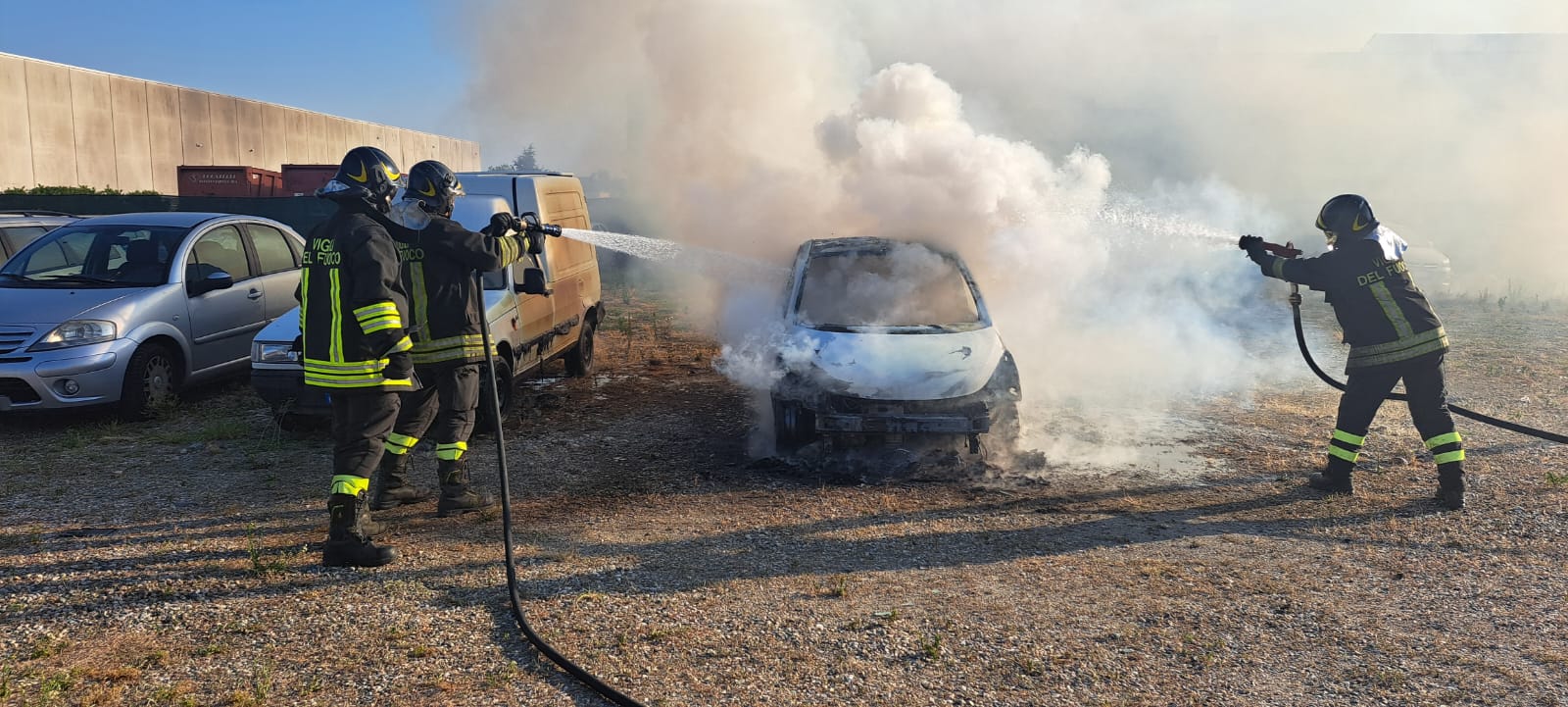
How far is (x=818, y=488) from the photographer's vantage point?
5.82 metres

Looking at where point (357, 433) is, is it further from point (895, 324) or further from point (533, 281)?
point (895, 324)

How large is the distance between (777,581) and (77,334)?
19.4 ft

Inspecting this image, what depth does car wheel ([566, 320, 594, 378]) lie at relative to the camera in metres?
9.12

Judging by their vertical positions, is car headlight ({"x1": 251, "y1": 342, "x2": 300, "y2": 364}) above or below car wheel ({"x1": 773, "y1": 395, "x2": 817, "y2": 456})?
above

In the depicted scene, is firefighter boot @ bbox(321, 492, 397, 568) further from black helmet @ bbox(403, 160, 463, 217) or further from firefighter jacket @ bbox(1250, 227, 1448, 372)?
firefighter jacket @ bbox(1250, 227, 1448, 372)

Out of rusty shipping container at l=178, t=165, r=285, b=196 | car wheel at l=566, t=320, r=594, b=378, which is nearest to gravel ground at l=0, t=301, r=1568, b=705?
car wheel at l=566, t=320, r=594, b=378

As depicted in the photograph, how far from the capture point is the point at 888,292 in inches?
270

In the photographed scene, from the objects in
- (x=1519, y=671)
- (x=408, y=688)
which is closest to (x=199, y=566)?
(x=408, y=688)

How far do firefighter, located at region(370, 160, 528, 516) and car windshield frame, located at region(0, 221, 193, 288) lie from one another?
3.73m

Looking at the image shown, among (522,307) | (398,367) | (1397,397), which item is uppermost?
(522,307)

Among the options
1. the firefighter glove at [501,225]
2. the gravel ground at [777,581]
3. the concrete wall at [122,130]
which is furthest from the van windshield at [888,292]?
the concrete wall at [122,130]

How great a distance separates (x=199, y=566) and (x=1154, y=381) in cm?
831

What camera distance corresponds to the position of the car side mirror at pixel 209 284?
7527 millimetres

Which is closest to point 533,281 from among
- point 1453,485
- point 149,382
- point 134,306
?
point 134,306
